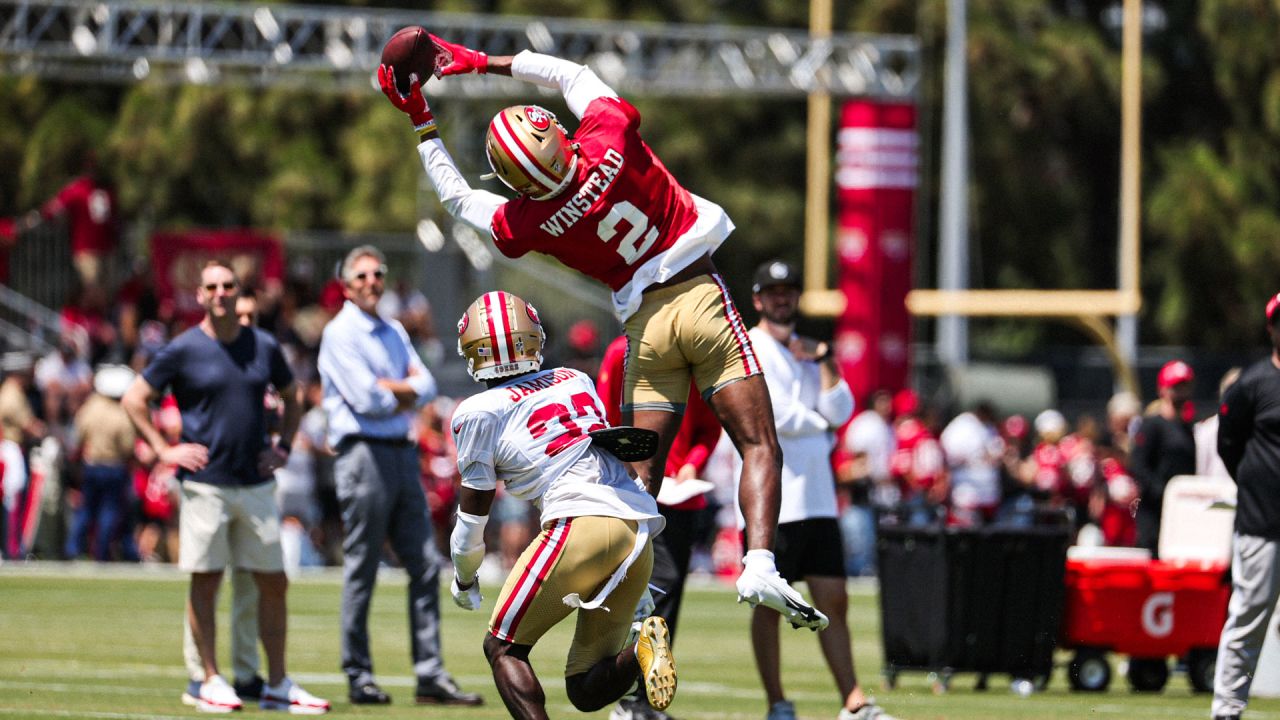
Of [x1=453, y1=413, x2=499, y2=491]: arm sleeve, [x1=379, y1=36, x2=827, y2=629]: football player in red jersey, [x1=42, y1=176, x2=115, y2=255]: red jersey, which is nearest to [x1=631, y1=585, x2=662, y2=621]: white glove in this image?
[x1=379, y1=36, x2=827, y2=629]: football player in red jersey

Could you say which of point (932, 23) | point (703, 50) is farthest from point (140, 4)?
point (932, 23)

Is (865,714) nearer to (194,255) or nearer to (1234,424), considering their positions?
(1234,424)

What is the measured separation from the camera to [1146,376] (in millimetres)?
38625

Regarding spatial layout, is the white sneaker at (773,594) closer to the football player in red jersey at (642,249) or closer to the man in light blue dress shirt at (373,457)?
the football player in red jersey at (642,249)

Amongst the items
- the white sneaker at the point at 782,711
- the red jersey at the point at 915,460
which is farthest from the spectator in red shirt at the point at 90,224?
the white sneaker at the point at 782,711

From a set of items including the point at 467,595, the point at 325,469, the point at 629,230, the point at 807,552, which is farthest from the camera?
the point at 325,469

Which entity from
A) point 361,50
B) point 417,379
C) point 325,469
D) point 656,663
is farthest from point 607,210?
point 361,50

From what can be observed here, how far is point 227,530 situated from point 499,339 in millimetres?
4021

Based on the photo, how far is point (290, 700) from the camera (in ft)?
38.4

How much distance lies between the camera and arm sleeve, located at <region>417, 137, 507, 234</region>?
9383mm

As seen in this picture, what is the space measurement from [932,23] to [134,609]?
87.7ft

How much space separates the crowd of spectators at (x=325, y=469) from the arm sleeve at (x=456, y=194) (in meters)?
15.0

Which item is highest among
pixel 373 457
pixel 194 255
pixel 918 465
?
pixel 194 255

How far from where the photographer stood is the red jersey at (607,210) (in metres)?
9.10
